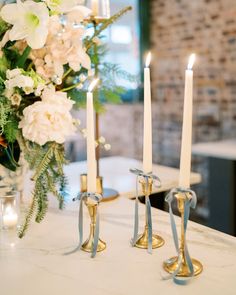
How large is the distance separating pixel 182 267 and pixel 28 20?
0.68 metres

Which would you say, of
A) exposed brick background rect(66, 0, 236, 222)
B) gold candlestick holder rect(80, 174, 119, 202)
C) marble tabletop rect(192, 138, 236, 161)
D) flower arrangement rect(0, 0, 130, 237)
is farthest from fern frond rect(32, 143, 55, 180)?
exposed brick background rect(66, 0, 236, 222)

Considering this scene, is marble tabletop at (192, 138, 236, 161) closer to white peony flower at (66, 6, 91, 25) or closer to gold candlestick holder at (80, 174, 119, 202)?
gold candlestick holder at (80, 174, 119, 202)

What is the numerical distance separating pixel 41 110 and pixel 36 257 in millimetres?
357

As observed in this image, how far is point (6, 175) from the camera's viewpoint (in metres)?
1.16

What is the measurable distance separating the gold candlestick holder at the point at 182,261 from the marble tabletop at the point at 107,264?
0.02 meters

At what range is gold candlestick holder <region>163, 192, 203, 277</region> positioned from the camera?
0.80 m

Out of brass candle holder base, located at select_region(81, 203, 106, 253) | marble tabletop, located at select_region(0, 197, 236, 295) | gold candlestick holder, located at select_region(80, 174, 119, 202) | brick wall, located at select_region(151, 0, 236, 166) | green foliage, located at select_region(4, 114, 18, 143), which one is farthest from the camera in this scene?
brick wall, located at select_region(151, 0, 236, 166)

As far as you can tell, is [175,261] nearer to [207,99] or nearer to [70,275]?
[70,275]

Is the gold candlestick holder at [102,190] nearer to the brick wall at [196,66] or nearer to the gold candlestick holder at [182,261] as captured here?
the gold candlestick holder at [182,261]

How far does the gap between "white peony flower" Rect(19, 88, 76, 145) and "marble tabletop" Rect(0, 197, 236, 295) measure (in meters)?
0.27

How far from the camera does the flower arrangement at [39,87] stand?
951 millimetres

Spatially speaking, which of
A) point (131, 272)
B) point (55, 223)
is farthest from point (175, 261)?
point (55, 223)

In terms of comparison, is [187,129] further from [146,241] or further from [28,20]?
[28,20]

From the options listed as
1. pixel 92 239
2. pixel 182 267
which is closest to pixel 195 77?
pixel 92 239
